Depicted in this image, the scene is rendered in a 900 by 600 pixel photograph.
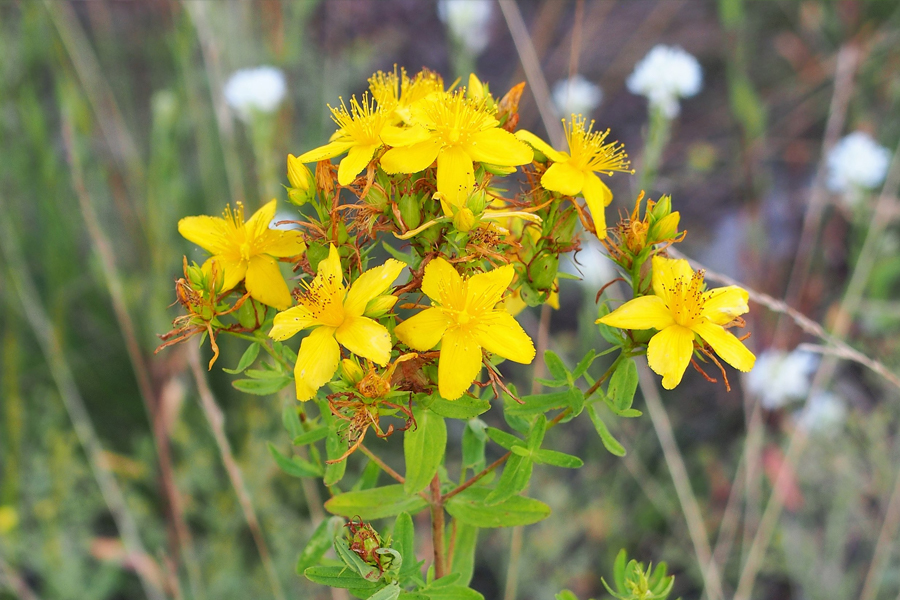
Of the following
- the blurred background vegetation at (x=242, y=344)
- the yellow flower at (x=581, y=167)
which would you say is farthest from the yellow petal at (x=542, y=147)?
the blurred background vegetation at (x=242, y=344)

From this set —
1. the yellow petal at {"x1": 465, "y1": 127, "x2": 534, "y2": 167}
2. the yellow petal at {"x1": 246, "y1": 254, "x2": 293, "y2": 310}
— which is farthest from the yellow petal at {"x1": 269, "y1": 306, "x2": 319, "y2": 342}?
the yellow petal at {"x1": 465, "y1": 127, "x2": 534, "y2": 167}

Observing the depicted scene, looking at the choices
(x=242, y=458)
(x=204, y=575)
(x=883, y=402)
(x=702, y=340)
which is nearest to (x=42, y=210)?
(x=242, y=458)

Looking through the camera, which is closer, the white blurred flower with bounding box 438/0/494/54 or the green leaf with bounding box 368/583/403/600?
the green leaf with bounding box 368/583/403/600

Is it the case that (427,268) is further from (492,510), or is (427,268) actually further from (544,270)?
(492,510)

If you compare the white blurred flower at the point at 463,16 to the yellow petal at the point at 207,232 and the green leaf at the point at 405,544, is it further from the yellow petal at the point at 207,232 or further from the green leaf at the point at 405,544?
the green leaf at the point at 405,544

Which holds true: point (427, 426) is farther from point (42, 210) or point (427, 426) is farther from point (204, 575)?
point (42, 210)

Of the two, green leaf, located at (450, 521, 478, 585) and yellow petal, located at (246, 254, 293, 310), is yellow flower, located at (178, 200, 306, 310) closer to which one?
yellow petal, located at (246, 254, 293, 310)
